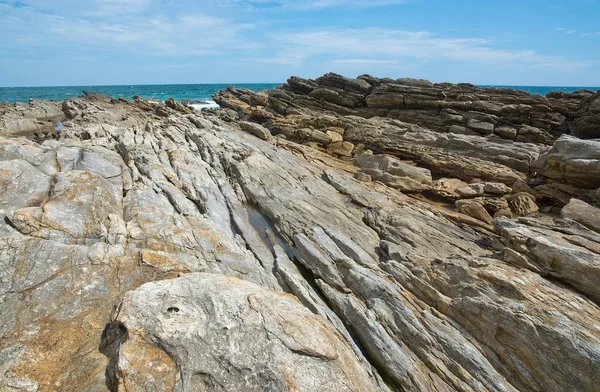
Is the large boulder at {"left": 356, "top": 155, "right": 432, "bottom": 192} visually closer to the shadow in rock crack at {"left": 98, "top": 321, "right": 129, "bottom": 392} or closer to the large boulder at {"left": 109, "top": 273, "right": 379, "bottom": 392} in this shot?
the large boulder at {"left": 109, "top": 273, "right": 379, "bottom": 392}

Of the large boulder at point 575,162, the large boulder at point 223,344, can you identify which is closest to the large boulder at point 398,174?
the large boulder at point 575,162

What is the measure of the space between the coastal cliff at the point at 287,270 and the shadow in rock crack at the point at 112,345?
0.06m

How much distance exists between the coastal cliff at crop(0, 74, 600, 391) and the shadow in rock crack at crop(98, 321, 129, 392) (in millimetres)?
56

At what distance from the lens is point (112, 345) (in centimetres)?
809

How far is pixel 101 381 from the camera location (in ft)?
23.5

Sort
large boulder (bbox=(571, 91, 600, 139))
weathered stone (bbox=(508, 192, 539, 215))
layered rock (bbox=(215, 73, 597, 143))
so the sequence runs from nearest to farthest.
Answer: weathered stone (bbox=(508, 192, 539, 215))
large boulder (bbox=(571, 91, 600, 139))
layered rock (bbox=(215, 73, 597, 143))

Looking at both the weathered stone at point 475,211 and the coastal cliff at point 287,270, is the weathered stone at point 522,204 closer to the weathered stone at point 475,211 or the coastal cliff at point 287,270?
the coastal cliff at point 287,270

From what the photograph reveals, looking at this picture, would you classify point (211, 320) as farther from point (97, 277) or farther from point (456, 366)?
point (456, 366)

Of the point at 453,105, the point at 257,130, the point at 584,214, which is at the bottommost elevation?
the point at 584,214

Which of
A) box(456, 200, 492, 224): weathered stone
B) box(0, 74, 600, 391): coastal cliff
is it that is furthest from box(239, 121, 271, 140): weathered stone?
box(456, 200, 492, 224): weathered stone

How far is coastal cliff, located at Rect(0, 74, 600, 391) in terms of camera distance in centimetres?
771

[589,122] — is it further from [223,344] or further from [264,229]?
[223,344]

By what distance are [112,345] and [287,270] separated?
7.77m

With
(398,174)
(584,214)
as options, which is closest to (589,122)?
(398,174)
